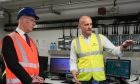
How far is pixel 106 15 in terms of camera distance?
14.0ft

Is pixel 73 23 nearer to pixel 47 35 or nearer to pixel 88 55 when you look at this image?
pixel 47 35

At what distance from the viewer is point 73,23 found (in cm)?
468

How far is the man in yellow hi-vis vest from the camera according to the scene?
8.20 ft

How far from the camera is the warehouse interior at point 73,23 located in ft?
12.4

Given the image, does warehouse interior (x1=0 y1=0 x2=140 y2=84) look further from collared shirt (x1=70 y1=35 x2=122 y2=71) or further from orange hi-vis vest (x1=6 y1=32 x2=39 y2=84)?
orange hi-vis vest (x1=6 y1=32 x2=39 y2=84)

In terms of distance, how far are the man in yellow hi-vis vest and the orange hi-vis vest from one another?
66 centimetres

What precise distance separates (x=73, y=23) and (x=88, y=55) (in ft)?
7.30

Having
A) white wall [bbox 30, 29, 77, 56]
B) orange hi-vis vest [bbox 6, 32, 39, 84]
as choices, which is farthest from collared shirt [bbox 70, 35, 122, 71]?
white wall [bbox 30, 29, 77, 56]

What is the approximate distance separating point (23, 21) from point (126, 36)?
224 cm

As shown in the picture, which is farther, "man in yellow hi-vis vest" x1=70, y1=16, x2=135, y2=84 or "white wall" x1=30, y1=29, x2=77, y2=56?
"white wall" x1=30, y1=29, x2=77, y2=56

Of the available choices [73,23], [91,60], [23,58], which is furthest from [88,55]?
[73,23]

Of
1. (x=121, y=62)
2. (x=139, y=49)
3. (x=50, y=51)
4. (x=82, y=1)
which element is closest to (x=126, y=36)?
(x=139, y=49)

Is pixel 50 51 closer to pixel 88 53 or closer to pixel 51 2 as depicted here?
pixel 51 2

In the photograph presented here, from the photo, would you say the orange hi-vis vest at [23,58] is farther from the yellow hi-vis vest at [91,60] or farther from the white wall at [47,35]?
the white wall at [47,35]
